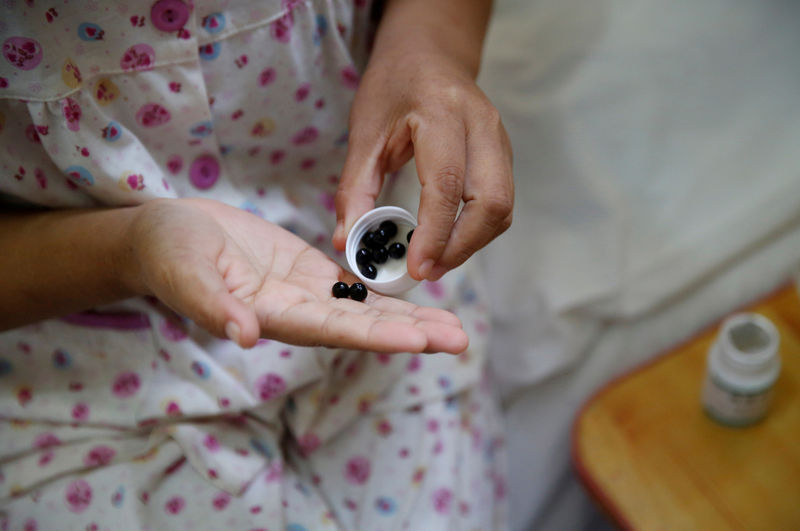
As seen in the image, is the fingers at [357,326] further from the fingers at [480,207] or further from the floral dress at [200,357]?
the floral dress at [200,357]

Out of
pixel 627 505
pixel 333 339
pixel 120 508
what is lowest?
pixel 627 505

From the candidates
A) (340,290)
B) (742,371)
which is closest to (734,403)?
(742,371)

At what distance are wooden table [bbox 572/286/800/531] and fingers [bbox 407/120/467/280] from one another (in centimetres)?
39

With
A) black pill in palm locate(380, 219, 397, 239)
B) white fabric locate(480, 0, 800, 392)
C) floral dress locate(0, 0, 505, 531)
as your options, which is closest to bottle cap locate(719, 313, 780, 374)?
white fabric locate(480, 0, 800, 392)

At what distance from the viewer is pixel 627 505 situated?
2.71 ft

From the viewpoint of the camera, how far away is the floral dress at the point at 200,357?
71 centimetres

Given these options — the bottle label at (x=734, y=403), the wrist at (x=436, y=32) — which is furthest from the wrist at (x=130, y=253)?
the bottle label at (x=734, y=403)

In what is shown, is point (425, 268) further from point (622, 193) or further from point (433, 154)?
point (622, 193)

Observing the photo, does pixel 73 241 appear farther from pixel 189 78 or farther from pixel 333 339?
pixel 333 339

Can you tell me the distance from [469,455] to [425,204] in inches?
15.5

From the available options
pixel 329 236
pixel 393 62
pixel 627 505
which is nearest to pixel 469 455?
pixel 627 505

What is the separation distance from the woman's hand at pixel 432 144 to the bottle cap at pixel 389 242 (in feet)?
0.06

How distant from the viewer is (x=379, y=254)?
79 cm

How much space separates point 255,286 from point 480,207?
9.6 inches
